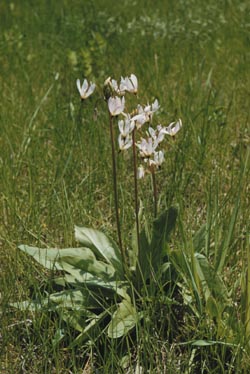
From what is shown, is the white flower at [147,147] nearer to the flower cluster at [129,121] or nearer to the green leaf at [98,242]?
the flower cluster at [129,121]

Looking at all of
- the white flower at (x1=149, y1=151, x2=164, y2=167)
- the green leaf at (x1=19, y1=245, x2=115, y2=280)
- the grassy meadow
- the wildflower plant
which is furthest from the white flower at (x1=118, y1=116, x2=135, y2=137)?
the green leaf at (x1=19, y1=245, x2=115, y2=280)

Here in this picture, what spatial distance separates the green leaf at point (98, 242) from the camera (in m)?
1.99

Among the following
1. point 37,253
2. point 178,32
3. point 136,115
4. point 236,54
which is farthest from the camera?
point 178,32

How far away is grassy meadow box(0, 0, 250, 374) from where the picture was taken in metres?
1.74

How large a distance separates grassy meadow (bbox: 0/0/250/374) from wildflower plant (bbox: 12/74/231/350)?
0.14ft

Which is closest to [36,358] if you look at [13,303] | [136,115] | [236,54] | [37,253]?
[13,303]

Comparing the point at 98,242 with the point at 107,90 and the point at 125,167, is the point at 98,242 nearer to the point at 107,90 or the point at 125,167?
the point at 107,90

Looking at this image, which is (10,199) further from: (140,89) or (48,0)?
(48,0)

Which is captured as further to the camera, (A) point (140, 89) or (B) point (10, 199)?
(A) point (140, 89)

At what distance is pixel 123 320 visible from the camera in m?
A: 1.76

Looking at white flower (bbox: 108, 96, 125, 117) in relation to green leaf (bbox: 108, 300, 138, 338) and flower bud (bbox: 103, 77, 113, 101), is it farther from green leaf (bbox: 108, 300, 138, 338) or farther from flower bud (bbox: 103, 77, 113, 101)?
green leaf (bbox: 108, 300, 138, 338)

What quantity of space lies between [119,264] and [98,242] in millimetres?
97

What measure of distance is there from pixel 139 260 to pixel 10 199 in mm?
624

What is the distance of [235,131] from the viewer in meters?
2.91
